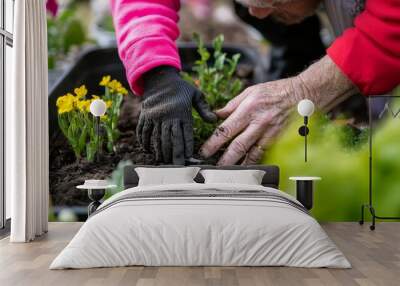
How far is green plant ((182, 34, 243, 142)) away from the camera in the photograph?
5.02 metres

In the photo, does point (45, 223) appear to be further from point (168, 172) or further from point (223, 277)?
point (223, 277)

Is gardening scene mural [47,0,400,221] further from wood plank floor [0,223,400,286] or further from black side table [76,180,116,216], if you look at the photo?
wood plank floor [0,223,400,286]

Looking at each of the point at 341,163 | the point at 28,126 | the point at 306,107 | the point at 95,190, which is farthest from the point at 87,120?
the point at 341,163

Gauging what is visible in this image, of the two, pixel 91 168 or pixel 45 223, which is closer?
pixel 45 223

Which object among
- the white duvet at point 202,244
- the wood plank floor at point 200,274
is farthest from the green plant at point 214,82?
the white duvet at point 202,244

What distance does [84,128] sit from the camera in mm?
5023

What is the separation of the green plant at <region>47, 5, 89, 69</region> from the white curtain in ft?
2.27

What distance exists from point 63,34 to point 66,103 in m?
0.64

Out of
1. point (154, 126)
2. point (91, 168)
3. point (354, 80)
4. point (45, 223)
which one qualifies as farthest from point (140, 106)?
point (354, 80)

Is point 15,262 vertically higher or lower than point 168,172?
lower

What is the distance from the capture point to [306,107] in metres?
4.69

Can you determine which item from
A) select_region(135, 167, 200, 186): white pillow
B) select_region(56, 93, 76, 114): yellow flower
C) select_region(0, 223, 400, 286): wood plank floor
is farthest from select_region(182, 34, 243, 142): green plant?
select_region(0, 223, 400, 286): wood plank floor

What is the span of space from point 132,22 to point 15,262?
7.29ft

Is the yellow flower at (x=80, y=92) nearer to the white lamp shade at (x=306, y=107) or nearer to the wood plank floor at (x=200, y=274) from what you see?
the wood plank floor at (x=200, y=274)
